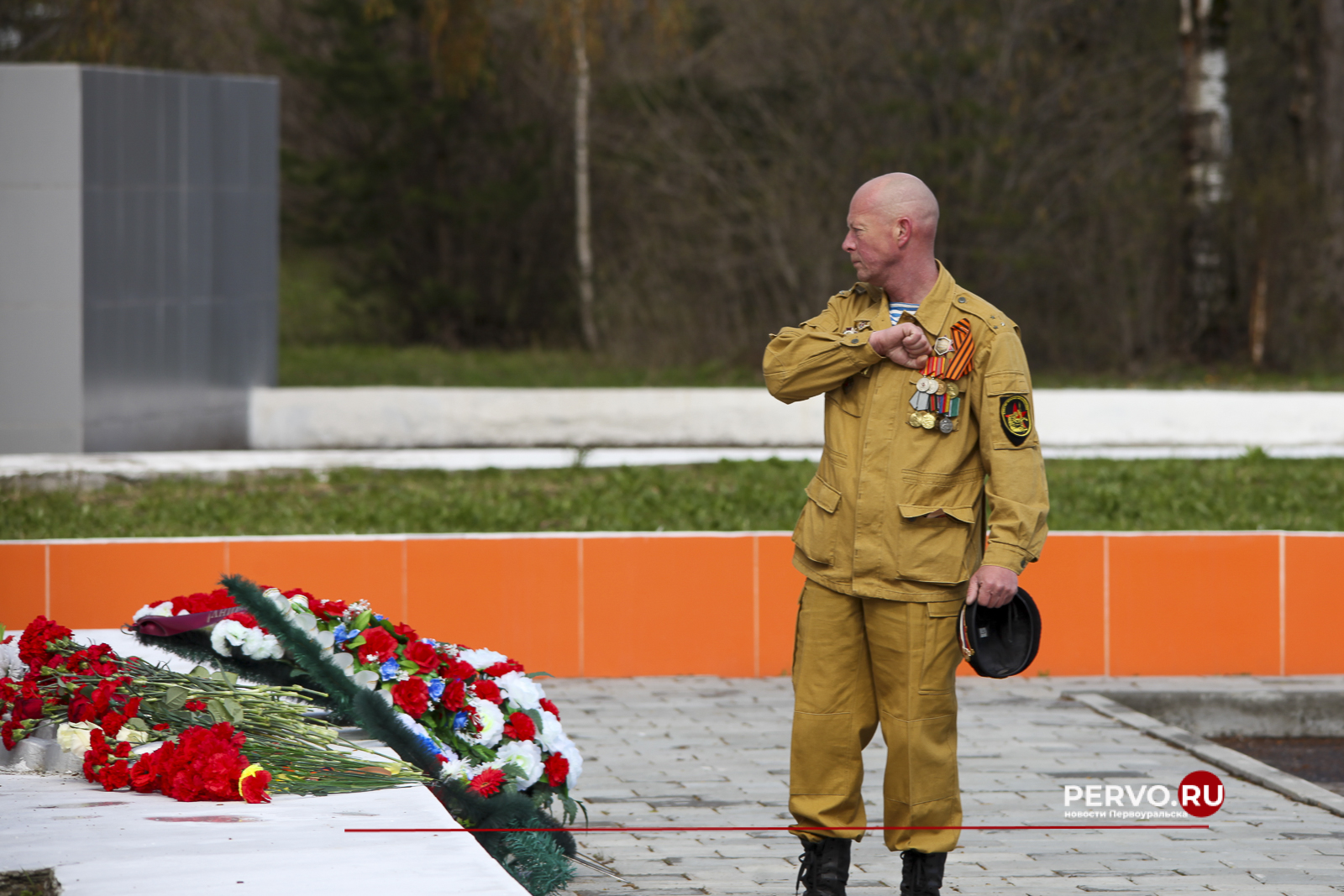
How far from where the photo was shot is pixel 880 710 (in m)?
4.38

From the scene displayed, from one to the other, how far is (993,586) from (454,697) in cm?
163

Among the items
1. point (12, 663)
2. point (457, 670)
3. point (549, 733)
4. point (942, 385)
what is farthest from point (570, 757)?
point (12, 663)

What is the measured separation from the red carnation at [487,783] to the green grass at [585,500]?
451cm

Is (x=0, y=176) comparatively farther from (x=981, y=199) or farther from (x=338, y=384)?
(x=981, y=199)

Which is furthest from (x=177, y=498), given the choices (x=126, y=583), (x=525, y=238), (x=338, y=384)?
(x=525, y=238)

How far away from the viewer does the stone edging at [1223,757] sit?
5863 millimetres

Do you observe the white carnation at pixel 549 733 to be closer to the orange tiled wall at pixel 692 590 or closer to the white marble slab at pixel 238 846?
the white marble slab at pixel 238 846

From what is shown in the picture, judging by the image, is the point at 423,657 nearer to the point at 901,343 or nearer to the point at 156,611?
the point at 156,611

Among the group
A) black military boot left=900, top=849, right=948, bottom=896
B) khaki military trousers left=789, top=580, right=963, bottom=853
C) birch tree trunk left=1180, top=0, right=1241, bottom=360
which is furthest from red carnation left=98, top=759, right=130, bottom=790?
birch tree trunk left=1180, top=0, right=1241, bottom=360

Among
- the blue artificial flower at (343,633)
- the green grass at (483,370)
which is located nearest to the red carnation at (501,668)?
the blue artificial flower at (343,633)

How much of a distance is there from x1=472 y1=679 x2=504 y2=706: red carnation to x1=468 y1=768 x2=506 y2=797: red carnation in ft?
0.98

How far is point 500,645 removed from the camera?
796 centimetres

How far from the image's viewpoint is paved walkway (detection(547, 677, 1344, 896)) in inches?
192

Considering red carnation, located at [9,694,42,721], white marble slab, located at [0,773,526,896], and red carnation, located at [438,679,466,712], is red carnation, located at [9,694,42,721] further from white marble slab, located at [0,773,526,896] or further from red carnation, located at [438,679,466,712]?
red carnation, located at [438,679,466,712]
